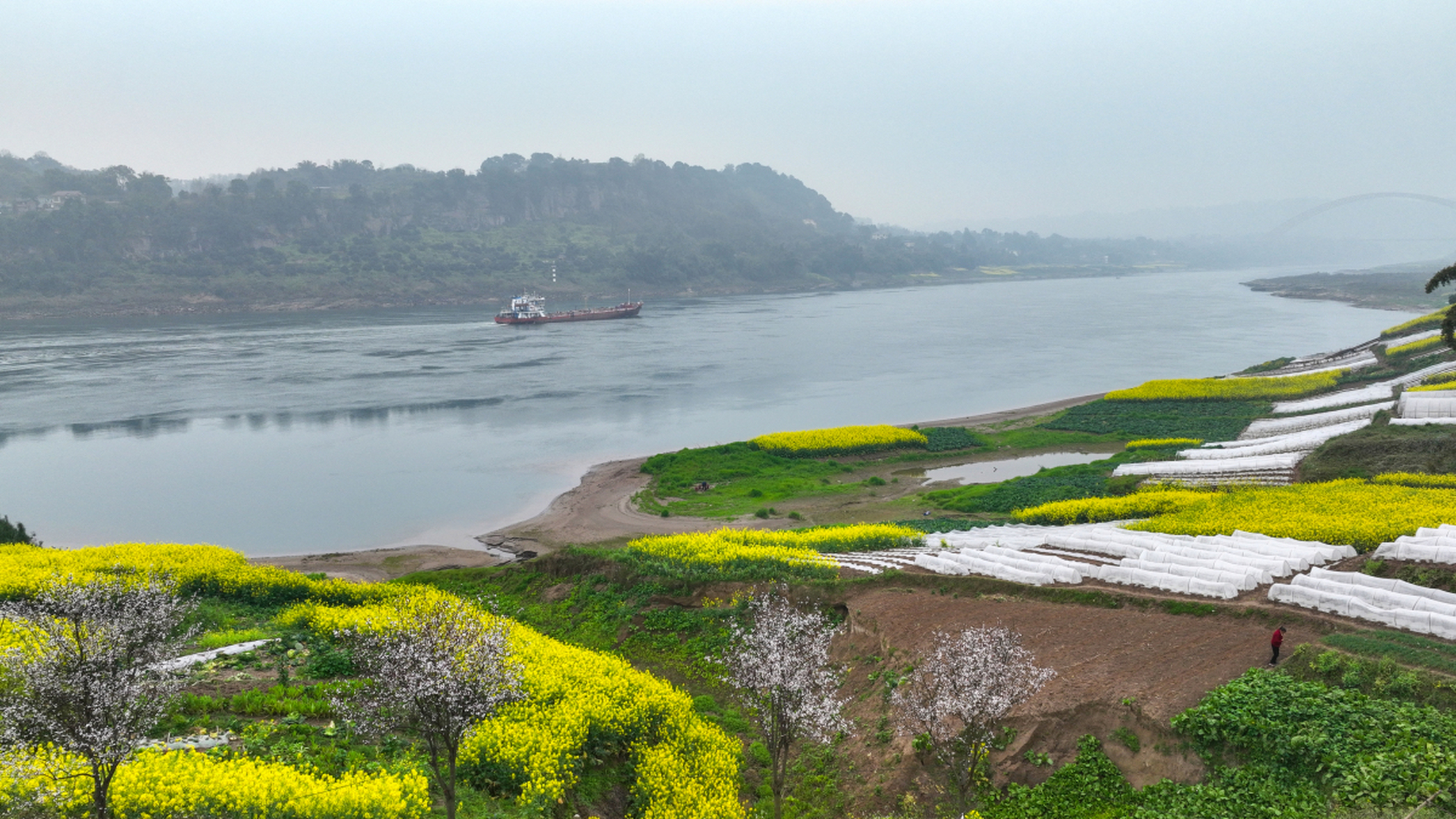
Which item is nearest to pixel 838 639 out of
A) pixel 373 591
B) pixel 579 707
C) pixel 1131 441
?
pixel 579 707

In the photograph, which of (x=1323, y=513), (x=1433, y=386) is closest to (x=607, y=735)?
(x=1323, y=513)

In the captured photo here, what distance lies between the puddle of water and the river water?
1508cm

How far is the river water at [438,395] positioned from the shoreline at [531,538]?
5.16 ft

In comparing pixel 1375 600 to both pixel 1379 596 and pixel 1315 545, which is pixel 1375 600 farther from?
pixel 1315 545

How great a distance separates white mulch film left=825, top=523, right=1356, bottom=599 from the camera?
18312mm

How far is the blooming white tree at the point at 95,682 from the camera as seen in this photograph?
29.3ft

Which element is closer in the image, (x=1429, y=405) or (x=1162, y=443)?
(x=1429, y=405)

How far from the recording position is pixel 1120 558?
22172mm

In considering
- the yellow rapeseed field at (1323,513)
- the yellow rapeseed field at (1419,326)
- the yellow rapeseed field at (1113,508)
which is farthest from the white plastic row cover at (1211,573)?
the yellow rapeseed field at (1419,326)

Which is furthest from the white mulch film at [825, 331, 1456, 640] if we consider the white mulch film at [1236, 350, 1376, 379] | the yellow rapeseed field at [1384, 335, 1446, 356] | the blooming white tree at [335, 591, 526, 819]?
the white mulch film at [1236, 350, 1376, 379]

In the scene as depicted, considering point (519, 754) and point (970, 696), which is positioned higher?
point (970, 696)

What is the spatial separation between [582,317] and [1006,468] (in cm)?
9573

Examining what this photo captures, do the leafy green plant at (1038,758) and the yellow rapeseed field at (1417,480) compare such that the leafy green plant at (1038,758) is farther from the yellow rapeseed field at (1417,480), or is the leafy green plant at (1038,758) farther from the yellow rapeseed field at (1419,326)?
the yellow rapeseed field at (1419,326)

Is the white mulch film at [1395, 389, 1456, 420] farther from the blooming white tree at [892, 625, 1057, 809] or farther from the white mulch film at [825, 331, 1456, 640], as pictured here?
the blooming white tree at [892, 625, 1057, 809]
